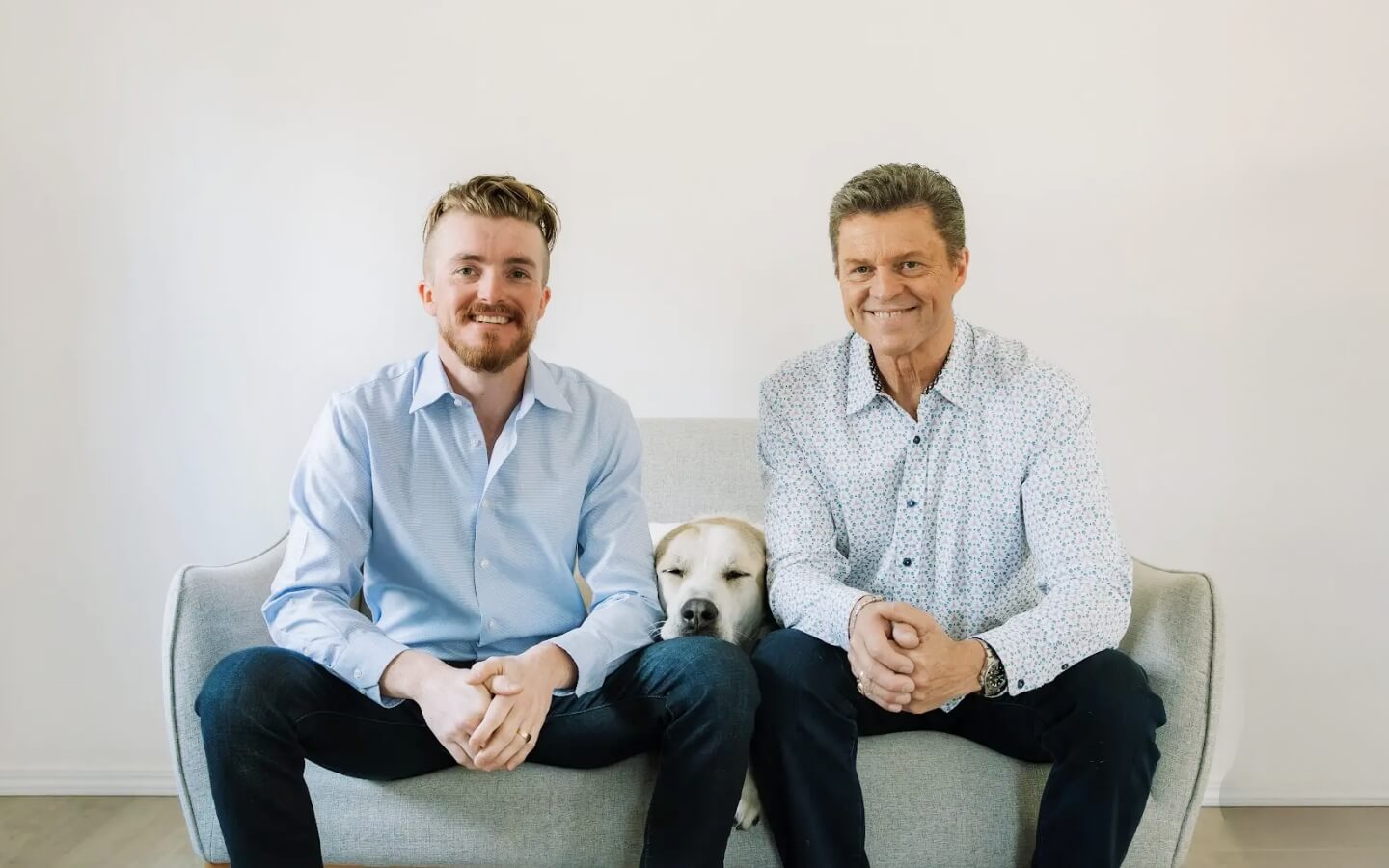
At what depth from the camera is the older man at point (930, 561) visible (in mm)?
1554

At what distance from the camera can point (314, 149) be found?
8.46 feet

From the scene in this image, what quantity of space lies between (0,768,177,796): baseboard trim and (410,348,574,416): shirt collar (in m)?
1.48

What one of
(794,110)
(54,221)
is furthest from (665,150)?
(54,221)

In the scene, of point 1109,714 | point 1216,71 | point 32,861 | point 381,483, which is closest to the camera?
point 1109,714

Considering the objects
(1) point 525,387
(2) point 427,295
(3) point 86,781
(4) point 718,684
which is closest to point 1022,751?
(4) point 718,684

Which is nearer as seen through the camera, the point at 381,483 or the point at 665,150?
the point at 381,483

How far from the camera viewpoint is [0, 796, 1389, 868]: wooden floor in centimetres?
223

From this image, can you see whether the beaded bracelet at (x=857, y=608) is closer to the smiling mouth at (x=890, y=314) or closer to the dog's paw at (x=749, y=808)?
the dog's paw at (x=749, y=808)

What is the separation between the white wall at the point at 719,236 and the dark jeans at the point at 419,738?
1127mm

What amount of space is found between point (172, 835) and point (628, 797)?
1.30 m

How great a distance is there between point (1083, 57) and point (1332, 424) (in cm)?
103

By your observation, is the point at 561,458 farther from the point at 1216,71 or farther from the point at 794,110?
the point at 1216,71

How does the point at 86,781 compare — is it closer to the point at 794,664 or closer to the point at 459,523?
the point at 459,523

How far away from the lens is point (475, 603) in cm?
173
